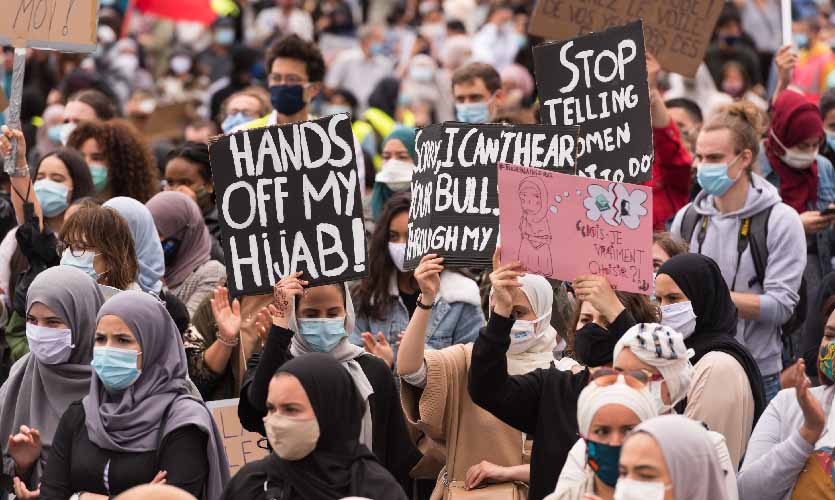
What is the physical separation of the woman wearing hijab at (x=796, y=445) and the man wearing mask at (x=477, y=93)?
14.3 ft

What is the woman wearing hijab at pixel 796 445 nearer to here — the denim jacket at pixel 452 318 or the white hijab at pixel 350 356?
the white hijab at pixel 350 356

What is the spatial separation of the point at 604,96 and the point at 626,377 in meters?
2.84

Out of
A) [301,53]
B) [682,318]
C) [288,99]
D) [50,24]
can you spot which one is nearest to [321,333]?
[682,318]

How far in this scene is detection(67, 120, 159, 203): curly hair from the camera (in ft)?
32.6

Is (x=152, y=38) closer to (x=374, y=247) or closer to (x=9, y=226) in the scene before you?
(x=9, y=226)

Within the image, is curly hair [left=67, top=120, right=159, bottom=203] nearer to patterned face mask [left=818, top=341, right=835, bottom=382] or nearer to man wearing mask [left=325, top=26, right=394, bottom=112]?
patterned face mask [left=818, top=341, right=835, bottom=382]

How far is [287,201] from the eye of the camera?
24.2 feet

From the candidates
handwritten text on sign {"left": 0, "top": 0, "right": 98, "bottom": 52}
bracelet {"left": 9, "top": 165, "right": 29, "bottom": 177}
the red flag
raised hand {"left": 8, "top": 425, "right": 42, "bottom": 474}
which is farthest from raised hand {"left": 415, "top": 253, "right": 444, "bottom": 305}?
the red flag

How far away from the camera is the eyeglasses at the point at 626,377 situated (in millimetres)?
5691

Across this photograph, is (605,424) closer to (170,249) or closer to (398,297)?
(398,297)

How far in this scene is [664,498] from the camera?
17.0 feet

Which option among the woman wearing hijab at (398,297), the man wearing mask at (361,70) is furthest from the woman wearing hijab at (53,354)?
the man wearing mask at (361,70)

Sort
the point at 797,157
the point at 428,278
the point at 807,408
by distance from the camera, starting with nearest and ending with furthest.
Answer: the point at 807,408
the point at 428,278
the point at 797,157

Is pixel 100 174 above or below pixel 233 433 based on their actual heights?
above
